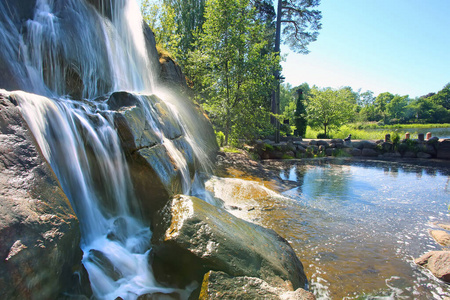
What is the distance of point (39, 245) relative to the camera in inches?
93.7

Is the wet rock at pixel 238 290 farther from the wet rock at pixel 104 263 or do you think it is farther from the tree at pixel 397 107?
the tree at pixel 397 107

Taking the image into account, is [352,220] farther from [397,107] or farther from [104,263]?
[397,107]

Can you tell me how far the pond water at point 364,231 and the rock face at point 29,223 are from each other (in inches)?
131

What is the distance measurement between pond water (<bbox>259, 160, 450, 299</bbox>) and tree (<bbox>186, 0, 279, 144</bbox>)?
16.1ft

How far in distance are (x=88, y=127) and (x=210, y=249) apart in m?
3.12

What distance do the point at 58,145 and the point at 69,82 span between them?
3081 mm

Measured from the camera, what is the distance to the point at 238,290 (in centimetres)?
286

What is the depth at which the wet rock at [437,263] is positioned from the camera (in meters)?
4.13

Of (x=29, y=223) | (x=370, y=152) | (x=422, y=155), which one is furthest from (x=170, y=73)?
(x=422, y=155)

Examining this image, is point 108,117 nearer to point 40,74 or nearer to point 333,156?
point 40,74

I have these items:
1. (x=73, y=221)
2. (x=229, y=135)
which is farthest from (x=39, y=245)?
(x=229, y=135)

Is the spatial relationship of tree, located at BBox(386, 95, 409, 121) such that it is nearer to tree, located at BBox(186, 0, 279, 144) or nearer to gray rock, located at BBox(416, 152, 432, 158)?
gray rock, located at BBox(416, 152, 432, 158)

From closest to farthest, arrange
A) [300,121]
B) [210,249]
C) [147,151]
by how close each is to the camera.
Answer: [210,249], [147,151], [300,121]

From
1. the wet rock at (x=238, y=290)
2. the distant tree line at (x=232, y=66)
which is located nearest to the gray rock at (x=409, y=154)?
the distant tree line at (x=232, y=66)
